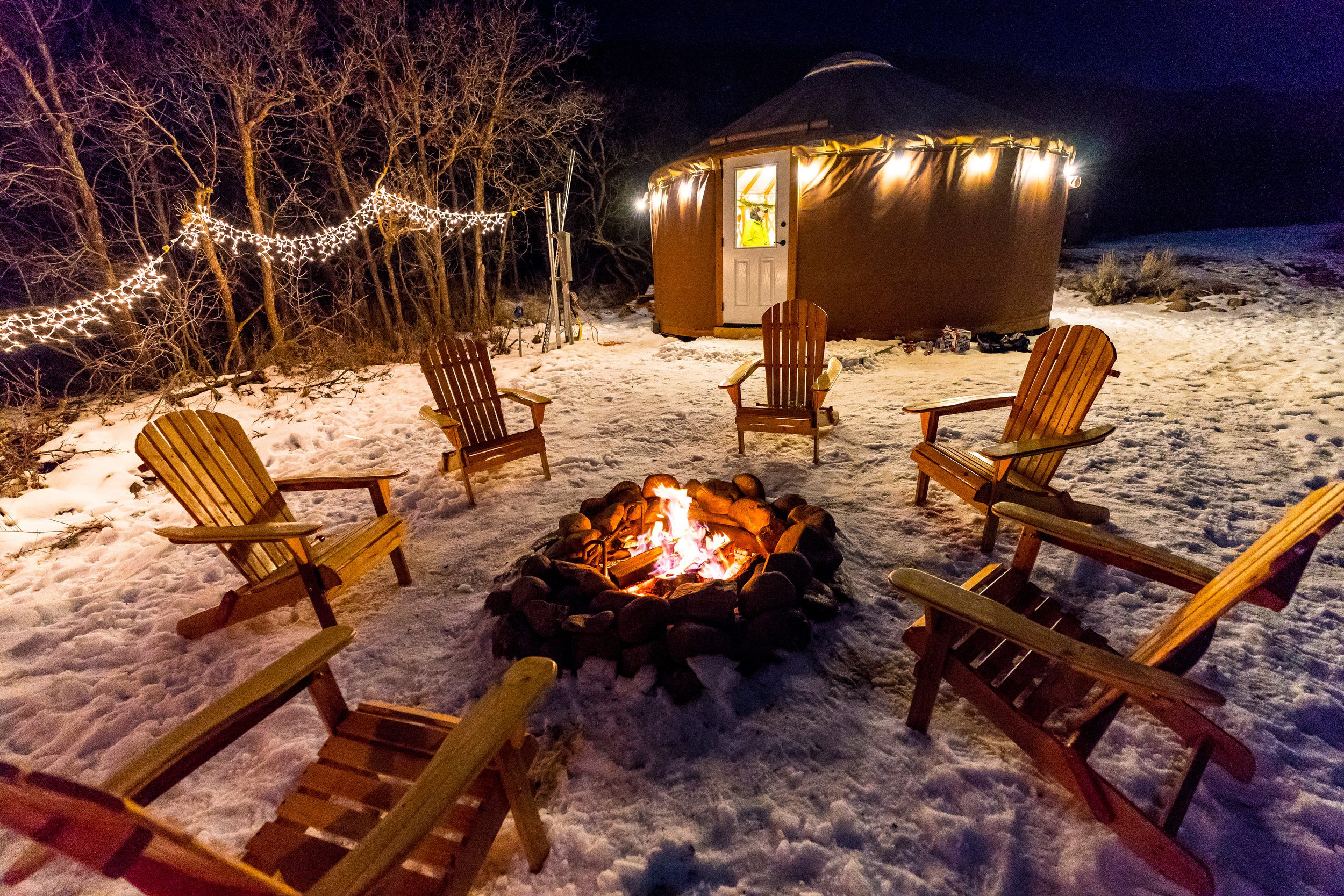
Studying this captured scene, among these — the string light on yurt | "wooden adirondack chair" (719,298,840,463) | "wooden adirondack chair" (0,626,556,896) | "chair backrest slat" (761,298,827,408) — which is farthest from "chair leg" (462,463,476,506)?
the string light on yurt

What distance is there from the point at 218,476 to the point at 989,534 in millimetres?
3651

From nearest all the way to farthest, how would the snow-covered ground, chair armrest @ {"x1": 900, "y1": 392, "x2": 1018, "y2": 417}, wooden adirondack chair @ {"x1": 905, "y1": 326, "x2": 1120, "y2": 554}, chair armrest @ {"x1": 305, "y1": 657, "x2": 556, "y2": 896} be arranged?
chair armrest @ {"x1": 305, "y1": 657, "x2": 556, "y2": 896} < the snow-covered ground < wooden adirondack chair @ {"x1": 905, "y1": 326, "x2": 1120, "y2": 554} < chair armrest @ {"x1": 900, "y1": 392, "x2": 1018, "y2": 417}

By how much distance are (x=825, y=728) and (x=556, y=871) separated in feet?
3.04

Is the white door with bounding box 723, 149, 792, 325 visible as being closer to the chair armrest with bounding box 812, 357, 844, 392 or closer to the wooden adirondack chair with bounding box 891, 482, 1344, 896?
the chair armrest with bounding box 812, 357, 844, 392

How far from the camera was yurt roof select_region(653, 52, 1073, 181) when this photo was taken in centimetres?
686

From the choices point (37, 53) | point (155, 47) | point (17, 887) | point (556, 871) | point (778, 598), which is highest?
point (155, 47)

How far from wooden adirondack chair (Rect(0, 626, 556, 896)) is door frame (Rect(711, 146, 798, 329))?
679cm

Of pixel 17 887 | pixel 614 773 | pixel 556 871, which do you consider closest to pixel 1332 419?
pixel 614 773

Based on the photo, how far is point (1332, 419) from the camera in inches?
159

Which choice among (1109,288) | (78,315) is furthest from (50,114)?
(1109,288)

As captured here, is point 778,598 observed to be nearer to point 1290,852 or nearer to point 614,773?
point 614,773

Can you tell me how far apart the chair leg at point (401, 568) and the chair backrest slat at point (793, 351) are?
104 inches

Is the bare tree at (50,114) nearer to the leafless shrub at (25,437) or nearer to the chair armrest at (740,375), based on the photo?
the leafless shrub at (25,437)

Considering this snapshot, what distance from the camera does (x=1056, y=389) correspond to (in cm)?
302
